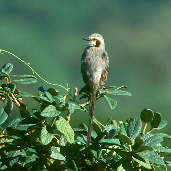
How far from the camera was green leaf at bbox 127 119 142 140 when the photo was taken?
848mm

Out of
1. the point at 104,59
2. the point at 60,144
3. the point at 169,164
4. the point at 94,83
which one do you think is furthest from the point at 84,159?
the point at 104,59

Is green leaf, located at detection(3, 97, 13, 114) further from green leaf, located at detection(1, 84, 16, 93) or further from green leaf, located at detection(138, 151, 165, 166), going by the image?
green leaf, located at detection(138, 151, 165, 166)

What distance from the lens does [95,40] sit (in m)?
1.39

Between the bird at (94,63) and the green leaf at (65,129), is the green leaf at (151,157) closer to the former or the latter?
the green leaf at (65,129)

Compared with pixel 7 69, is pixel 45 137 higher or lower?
lower

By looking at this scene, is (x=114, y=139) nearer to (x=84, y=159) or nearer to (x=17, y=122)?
(x=84, y=159)

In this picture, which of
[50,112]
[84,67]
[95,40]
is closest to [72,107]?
[50,112]

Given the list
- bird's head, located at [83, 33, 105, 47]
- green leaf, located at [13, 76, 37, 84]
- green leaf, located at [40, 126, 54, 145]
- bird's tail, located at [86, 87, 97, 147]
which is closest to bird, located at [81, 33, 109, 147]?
bird's head, located at [83, 33, 105, 47]

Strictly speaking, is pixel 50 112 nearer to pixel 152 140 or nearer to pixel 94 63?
pixel 152 140

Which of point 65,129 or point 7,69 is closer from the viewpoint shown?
point 65,129

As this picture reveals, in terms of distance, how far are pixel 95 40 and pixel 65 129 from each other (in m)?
0.60

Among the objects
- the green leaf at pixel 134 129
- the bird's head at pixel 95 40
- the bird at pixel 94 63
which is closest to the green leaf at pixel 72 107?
the green leaf at pixel 134 129

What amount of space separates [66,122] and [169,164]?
0.21 meters

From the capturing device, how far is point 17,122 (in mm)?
869
